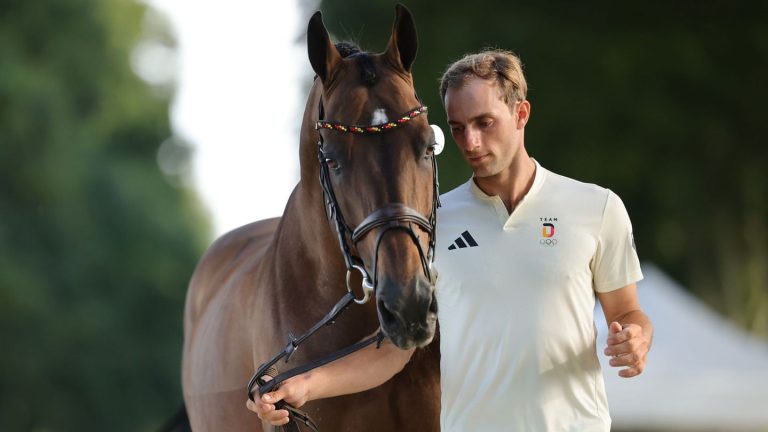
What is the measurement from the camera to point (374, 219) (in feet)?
12.1

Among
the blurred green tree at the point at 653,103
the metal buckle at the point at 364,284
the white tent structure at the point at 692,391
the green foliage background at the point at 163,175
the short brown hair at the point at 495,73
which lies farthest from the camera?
the green foliage background at the point at 163,175

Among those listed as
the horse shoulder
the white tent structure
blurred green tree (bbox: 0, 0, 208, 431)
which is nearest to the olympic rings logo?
the horse shoulder

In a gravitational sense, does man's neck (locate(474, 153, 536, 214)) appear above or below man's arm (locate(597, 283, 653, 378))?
above

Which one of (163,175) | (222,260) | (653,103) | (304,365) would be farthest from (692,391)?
(163,175)

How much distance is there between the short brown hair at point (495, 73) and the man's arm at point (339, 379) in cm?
92

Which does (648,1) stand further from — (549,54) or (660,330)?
(660,330)

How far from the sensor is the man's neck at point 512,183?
405 centimetres

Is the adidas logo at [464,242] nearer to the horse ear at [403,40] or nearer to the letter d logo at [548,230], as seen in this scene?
the letter d logo at [548,230]

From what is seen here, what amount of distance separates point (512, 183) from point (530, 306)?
0.46 m

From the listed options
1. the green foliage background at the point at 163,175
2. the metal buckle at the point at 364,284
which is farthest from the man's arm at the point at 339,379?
the green foliage background at the point at 163,175

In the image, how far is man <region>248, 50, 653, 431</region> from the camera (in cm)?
383

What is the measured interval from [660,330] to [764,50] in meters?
4.34

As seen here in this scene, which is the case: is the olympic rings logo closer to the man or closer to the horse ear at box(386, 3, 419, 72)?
the man

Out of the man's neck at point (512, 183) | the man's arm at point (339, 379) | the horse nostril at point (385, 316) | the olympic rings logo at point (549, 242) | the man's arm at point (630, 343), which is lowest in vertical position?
the man's arm at point (339, 379)
